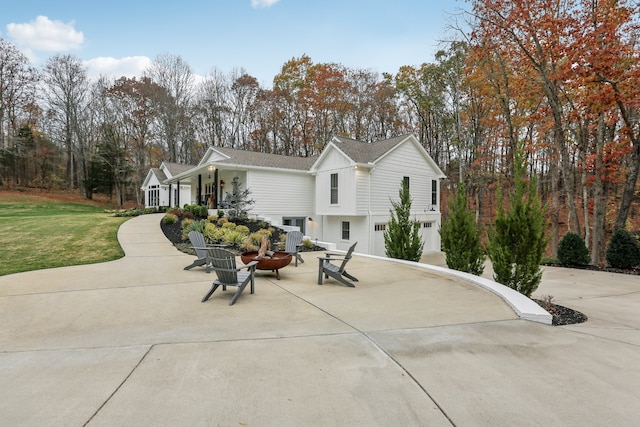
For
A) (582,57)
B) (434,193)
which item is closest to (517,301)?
(582,57)

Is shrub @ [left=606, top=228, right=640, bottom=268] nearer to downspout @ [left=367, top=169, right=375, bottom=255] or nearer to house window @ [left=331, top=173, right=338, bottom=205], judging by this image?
downspout @ [left=367, top=169, right=375, bottom=255]

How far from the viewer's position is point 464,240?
830 cm

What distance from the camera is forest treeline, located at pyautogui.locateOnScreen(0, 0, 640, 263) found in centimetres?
1227

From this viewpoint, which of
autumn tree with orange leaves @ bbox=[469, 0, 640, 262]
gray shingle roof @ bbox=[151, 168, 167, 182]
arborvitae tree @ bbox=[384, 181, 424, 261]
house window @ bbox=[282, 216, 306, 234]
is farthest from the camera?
gray shingle roof @ bbox=[151, 168, 167, 182]

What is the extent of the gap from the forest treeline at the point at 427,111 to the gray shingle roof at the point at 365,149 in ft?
19.3

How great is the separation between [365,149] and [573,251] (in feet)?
36.8

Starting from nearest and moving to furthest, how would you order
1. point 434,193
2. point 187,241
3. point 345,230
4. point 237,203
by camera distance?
point 187,241 → point 237,203 → point 345,230 → point 434,193

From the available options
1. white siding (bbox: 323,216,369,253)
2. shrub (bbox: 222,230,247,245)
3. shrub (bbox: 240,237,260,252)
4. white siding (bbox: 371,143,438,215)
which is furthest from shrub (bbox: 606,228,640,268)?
shrub (bbox: 222,230,247,245)

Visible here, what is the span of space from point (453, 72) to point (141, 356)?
24927 millimetres

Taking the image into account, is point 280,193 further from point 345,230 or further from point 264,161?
point 345,230

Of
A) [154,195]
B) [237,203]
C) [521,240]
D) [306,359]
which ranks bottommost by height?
[306,359]

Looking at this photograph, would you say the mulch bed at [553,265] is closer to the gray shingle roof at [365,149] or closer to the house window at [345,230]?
the house window at [345,230]

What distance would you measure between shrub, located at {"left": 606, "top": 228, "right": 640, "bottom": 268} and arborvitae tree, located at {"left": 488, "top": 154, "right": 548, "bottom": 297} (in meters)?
7.46

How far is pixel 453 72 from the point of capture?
22.3 meters
